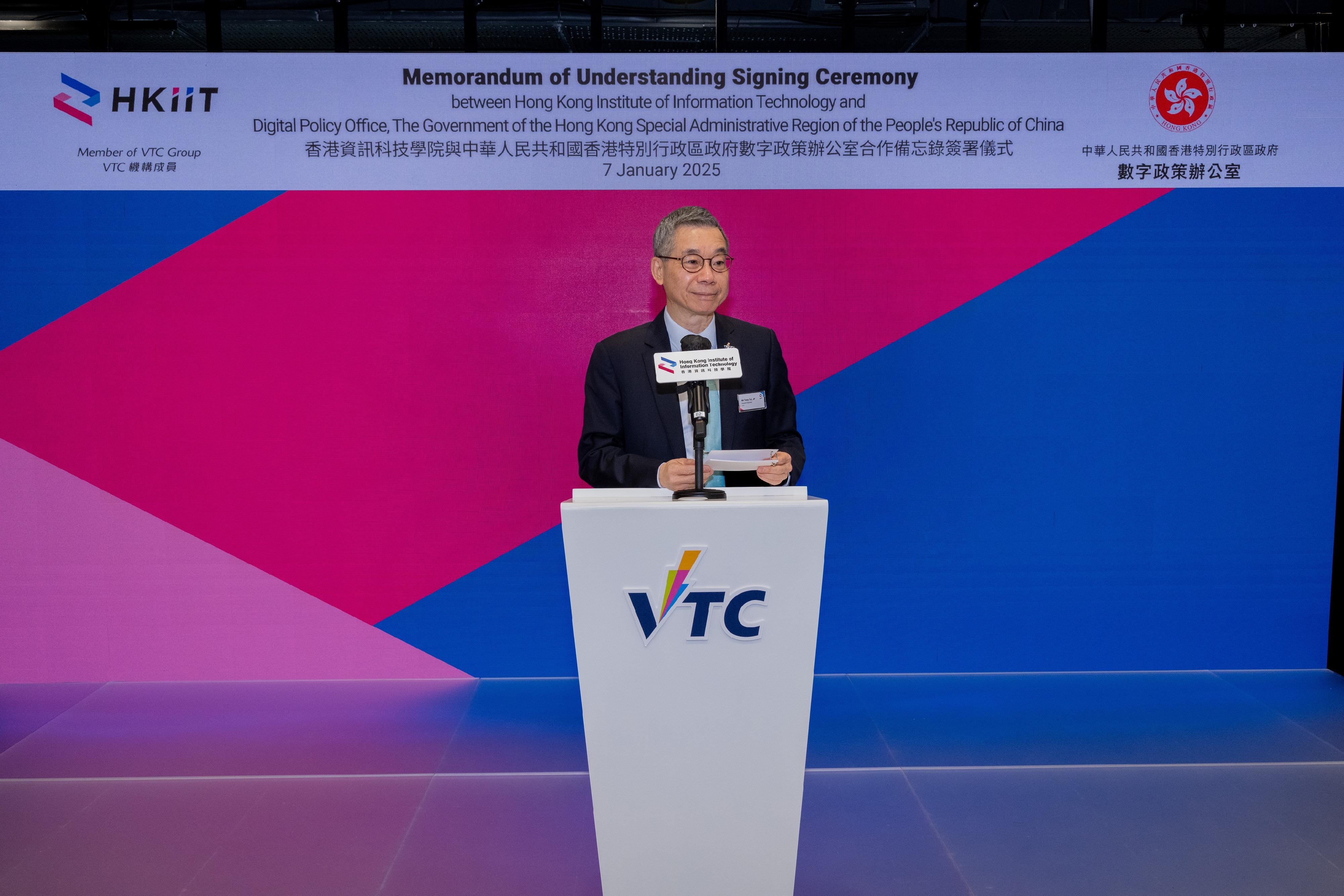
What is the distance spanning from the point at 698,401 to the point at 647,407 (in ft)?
3.01

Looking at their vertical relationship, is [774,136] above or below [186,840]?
above

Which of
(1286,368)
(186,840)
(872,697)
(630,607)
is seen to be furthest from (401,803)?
(1286,368)

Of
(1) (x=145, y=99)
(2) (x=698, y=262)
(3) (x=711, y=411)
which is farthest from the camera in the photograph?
(1) (x=145, y=99)

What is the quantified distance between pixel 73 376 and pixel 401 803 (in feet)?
7.90

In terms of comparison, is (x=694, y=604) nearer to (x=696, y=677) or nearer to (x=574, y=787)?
(x=696, y=677)

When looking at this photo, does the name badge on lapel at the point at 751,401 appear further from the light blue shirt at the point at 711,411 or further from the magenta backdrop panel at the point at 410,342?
the magenta backdrop panel at the point at 410,342

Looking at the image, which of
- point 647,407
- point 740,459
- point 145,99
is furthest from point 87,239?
point 740,459

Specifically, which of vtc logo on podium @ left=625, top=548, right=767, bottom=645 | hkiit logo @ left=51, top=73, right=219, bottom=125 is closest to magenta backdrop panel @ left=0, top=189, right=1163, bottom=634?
hkiit logo @ left=51, top=73, right=219, bottom=125

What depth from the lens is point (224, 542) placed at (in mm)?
4012

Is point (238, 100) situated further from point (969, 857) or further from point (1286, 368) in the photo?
point (1286, 368)

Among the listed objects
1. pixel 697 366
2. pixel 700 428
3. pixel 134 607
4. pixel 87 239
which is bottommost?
pixel 134 607

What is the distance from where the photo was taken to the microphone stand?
193cm

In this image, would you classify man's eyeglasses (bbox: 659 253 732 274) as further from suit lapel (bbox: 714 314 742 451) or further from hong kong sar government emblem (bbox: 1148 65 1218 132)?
hong kong sar government emblem (bbox: 1148 65 1218 132)

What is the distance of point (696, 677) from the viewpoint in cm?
191
